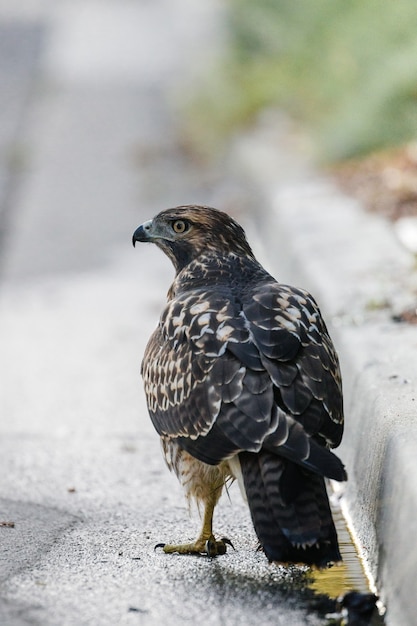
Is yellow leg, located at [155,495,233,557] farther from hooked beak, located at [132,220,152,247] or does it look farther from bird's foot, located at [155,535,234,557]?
hooked beak, located at [132,220,152,247]

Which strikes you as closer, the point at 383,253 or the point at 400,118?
the point at 383,253

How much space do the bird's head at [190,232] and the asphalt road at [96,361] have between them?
1087mm

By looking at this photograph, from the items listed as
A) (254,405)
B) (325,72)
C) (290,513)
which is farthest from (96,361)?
(325,72)

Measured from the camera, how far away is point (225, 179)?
12742 mm

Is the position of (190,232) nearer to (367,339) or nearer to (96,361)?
(367,339)

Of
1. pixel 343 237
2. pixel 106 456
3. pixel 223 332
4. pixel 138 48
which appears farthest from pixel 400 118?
pixel 138 48

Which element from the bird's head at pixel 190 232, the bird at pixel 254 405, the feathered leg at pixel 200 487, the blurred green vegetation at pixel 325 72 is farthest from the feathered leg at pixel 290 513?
the blurred green vegetation at pixel 325 72

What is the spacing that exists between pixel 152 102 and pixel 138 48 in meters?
4.38

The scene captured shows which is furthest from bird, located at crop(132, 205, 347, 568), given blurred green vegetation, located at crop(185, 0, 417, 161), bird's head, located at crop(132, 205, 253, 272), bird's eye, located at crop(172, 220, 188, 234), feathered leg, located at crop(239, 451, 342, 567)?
blurred green vegetation, located at crop(185, 0, 417, 161)

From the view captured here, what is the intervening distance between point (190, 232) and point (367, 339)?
3.36 ft

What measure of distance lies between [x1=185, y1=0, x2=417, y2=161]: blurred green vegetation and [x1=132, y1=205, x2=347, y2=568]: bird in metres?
4.01

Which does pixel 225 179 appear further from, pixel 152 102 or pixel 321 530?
pixel 321 530

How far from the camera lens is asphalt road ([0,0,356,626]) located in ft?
14.4

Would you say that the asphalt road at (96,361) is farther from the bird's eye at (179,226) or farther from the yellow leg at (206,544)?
the bird's eye at (179,226)
